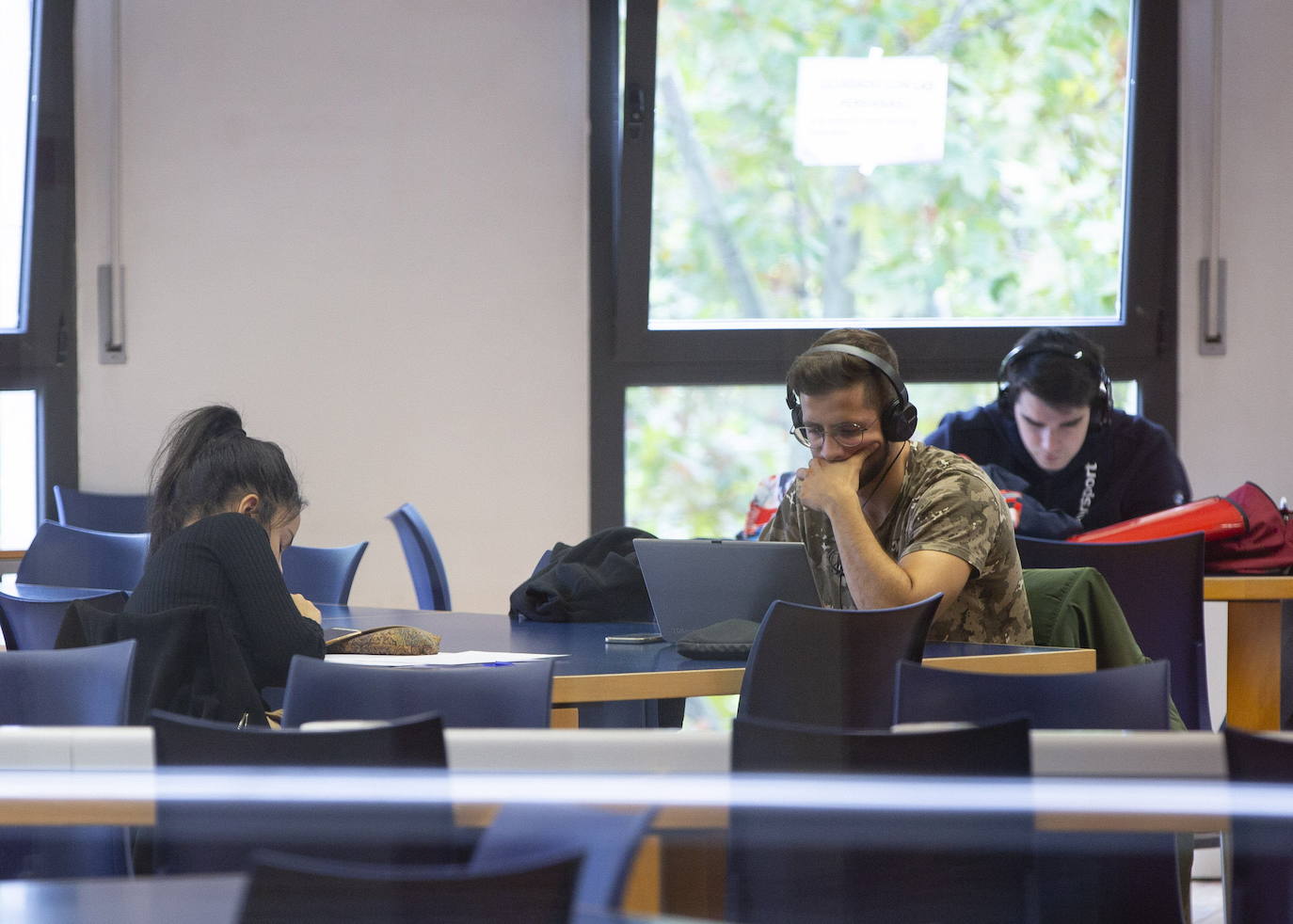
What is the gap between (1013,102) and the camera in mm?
4828

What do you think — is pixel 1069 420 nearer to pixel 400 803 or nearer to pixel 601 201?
pixel 601 201

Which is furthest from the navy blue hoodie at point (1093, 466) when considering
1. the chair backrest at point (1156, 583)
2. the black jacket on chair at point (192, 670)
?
the black jacket on chair at point (192, 670)

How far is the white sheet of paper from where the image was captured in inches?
84.2

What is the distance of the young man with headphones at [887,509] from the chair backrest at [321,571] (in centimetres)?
149

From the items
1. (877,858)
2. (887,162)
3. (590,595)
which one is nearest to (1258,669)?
(590,595)

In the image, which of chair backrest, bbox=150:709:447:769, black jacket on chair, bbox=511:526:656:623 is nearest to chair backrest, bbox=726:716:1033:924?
chair backrest, bbox=150:709:447:769

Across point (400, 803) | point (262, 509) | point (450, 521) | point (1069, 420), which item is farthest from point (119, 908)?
point (450, 521)

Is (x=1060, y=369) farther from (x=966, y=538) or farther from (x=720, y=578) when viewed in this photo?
(x=720, y=578)

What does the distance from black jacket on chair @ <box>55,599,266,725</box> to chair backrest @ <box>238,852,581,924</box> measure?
1.08m

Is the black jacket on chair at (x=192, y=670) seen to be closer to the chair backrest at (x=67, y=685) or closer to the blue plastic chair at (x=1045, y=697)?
the chair backrest at (x=67, y=685)

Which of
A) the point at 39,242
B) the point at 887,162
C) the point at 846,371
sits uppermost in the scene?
the point at 887,162

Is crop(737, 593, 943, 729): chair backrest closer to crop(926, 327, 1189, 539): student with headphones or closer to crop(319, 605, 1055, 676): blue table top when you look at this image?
crop(319, 605, 1055, 676): blue table top

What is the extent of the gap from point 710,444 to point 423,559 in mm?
1501

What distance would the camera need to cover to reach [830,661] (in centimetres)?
196
